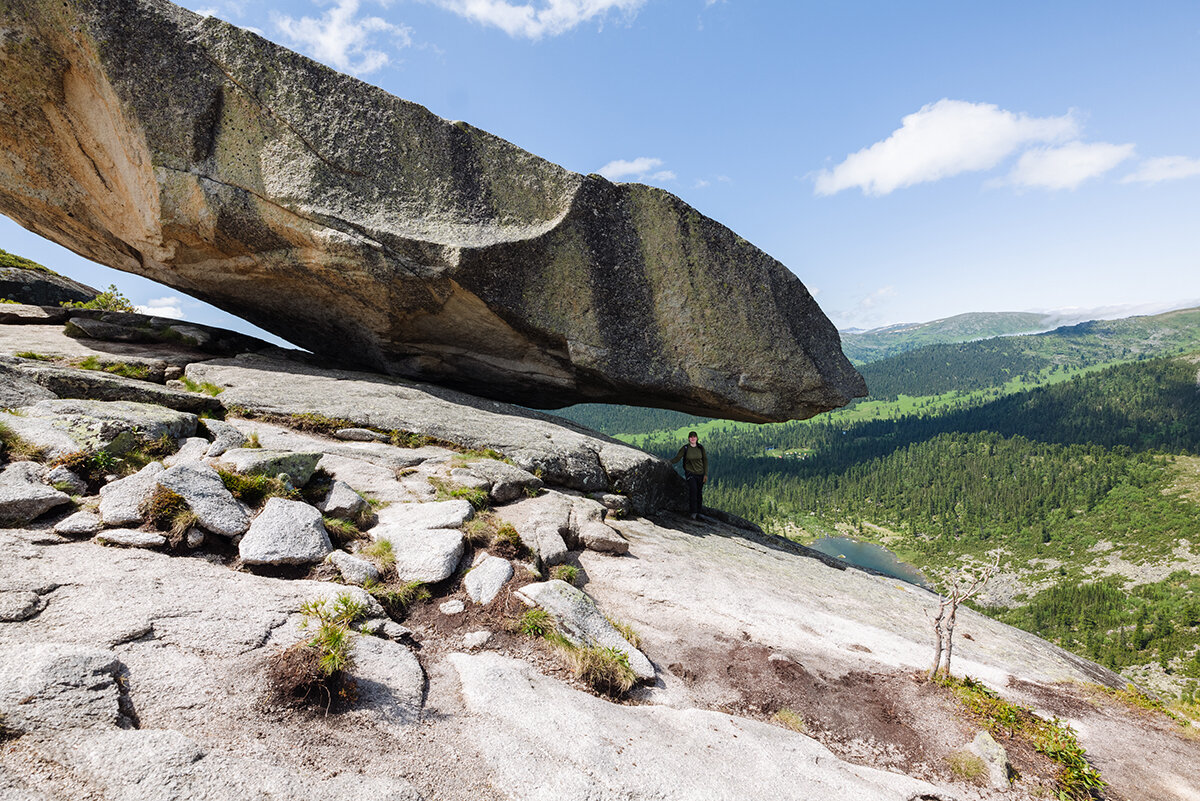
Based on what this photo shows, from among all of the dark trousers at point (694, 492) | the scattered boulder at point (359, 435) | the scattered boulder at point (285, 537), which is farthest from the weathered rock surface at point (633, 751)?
the dark trousers at point (694, 492)

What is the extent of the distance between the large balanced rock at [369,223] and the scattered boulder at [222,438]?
24.4ft

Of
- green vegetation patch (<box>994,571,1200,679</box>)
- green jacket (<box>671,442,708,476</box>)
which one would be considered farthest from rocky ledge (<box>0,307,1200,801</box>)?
green vegetation patch (<box>994,571,1200,679</box>)

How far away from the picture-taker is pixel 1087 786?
705cm

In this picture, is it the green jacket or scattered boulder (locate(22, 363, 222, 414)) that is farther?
the green jacket

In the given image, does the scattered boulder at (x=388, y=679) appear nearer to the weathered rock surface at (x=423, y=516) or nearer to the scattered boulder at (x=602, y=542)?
the weathered rock surface at (x=423, y=516)

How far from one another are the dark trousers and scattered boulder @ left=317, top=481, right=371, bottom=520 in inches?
509

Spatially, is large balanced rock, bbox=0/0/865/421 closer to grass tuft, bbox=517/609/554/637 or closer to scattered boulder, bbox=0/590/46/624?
grass tuft, bbox=517/609/554/637

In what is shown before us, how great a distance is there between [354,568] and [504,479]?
5.55m

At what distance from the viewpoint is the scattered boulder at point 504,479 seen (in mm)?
13477

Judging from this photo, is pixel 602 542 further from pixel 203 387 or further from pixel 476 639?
pixel 203 387

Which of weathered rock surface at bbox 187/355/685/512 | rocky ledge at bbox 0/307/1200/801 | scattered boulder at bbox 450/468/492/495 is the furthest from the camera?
weathered rock surface at bbox 187/355/685/512

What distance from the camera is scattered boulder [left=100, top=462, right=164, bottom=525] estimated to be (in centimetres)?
821

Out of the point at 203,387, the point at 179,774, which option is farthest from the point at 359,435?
the point at 179,774

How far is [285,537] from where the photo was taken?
859cm
